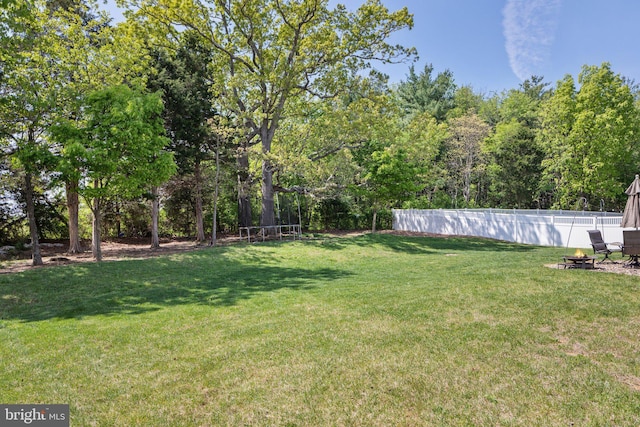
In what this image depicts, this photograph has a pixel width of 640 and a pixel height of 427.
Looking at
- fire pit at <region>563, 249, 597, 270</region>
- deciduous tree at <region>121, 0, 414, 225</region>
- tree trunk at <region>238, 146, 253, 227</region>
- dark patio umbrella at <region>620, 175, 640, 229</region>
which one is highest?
deciduous tree at <region>121, 0, 414, 225</region>

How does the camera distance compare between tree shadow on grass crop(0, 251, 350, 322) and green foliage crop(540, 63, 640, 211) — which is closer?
tree shadow on grass crop(0, 251, 350, 322)

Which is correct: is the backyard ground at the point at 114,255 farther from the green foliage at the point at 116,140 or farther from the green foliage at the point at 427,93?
the green foliage at the point at 427,93

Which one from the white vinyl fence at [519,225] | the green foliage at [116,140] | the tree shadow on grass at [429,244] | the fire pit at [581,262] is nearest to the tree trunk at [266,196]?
the tree shadow on grass at [429,244]

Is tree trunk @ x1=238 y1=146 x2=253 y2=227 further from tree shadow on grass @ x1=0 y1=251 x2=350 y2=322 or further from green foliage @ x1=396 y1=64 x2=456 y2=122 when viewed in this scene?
green foliage @ x1=396 y1=64 x2=456 y2=122

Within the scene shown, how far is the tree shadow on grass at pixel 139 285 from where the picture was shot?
7.05 m

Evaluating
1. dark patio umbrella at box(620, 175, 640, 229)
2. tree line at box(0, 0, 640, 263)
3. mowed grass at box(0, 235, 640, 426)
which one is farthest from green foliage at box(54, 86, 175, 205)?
dark patio umbrella at box(620, 175, 640, 229)

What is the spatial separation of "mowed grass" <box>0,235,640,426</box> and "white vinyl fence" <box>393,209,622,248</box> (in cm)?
826

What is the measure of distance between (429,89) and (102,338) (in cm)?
4074

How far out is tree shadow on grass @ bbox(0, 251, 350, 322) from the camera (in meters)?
7.05

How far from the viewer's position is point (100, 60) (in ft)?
43.1

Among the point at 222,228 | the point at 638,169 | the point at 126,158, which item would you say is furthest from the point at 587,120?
the point at 126,158

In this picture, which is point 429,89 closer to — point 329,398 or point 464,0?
point 464,0

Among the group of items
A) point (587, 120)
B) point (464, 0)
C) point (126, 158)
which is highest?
point (464, 0)

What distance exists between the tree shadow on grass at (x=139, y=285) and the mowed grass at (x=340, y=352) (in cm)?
9
